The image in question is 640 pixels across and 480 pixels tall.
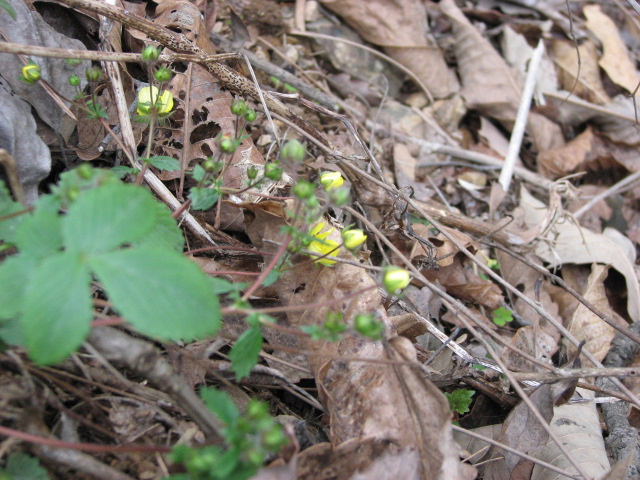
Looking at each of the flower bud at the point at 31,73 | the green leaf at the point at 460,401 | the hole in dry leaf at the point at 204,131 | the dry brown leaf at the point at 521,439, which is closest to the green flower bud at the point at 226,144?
the flower bud at the point at 31,73

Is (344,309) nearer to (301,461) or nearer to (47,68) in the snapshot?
(301,461)

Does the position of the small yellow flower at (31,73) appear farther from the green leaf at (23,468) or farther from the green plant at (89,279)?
the green leaf at (23,468)

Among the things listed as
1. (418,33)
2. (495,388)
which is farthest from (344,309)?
(418,33)

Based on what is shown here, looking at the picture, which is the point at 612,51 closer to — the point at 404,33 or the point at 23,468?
the point at 404,33

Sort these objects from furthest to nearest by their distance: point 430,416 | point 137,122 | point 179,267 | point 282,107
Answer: point 282,107
point 137,122
point 430,416
point 179,267

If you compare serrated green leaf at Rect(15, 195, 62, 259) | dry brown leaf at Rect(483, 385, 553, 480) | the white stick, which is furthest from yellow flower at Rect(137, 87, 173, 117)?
the white stick

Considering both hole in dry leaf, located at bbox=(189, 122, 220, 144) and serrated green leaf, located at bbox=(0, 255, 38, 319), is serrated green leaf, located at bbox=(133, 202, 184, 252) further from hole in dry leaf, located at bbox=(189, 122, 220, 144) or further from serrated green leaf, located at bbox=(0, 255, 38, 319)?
hole in dry leaf, located at bbox=(189, 122, 220, 144)
